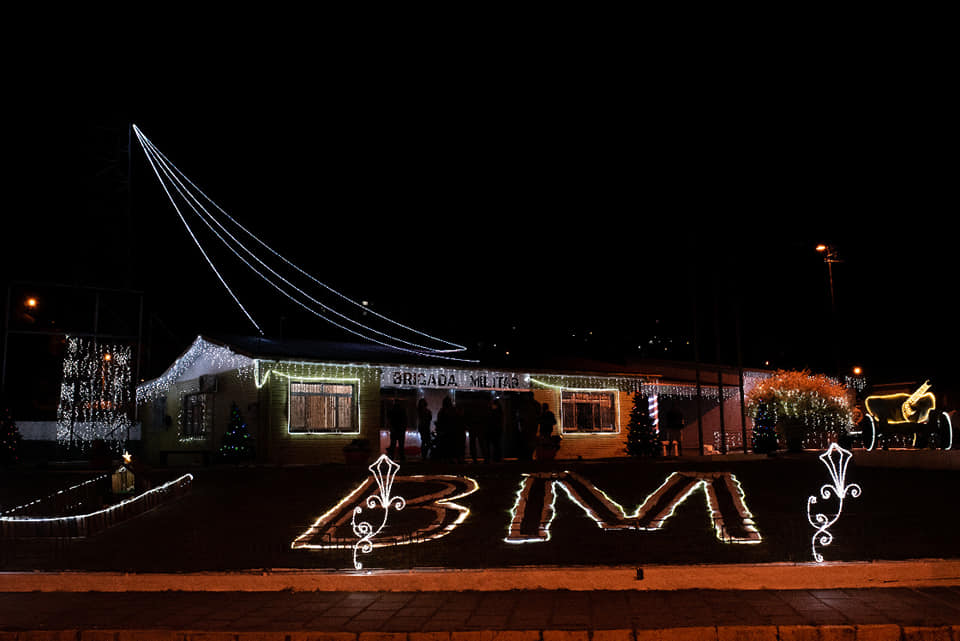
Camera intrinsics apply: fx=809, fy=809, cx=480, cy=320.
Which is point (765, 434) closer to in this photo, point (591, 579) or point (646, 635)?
point (591, 579)

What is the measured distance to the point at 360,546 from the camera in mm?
8414

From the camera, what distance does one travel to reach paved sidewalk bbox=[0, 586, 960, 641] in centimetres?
510

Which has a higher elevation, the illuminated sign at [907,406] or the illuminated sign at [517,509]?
the illuminated sign at [907,406]

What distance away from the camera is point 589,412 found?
2461cm

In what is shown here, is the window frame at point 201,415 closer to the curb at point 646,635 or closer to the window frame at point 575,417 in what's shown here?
the window frame at point 575,417

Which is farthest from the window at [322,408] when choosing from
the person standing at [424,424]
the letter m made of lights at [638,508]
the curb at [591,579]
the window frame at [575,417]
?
the curb at [591,579]

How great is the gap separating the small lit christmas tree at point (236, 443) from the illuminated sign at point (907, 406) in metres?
14.8

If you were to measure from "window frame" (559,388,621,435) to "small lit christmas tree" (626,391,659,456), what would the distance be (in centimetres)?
127

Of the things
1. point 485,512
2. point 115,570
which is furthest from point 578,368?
point 115,570

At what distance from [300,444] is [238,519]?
30.6 feet

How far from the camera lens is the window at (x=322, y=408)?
19938 mm

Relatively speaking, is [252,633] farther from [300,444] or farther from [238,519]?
[300,444]

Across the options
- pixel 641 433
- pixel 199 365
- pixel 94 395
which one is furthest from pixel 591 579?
pixel 94 395

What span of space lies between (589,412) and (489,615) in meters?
19.3
